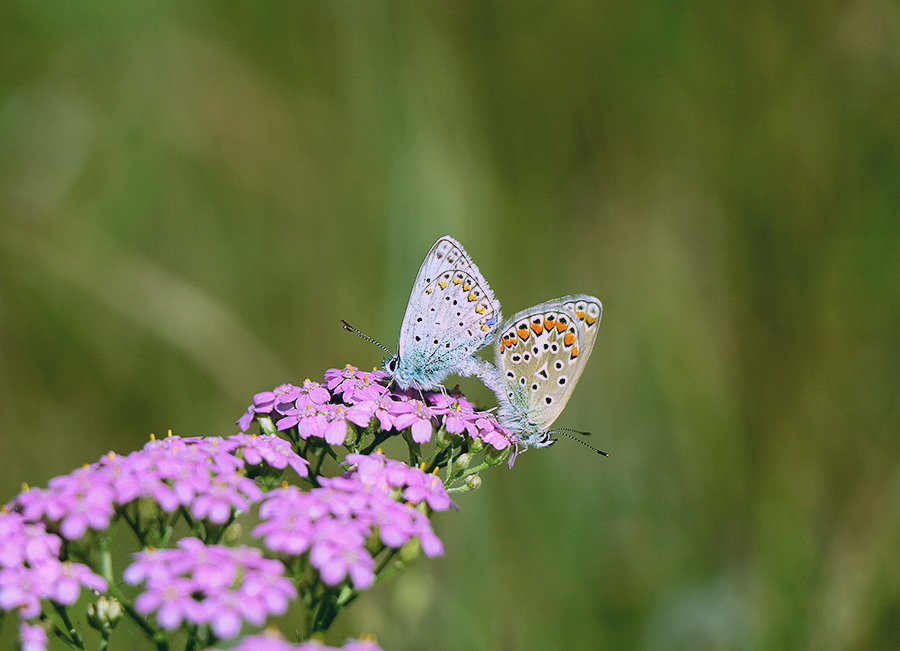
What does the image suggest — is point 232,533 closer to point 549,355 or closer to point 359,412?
point 359,412

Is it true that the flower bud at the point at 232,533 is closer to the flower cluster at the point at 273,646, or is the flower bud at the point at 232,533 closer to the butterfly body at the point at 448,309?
the flower cluster at the point at 273,646

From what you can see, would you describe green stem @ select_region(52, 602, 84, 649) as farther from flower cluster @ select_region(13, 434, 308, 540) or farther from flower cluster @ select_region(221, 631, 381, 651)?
flower cluster @ select_region(221, 631, 381, 651)

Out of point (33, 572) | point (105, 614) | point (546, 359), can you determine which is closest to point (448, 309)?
point (546, 359)

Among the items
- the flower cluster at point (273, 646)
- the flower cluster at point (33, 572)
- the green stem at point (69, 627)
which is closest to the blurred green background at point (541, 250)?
the green stem at point (69, 627)

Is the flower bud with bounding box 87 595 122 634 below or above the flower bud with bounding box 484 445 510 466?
below

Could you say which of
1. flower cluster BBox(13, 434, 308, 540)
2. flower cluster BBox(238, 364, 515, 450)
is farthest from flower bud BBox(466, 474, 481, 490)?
flower cluster BBox(13, 434, 308, 540)

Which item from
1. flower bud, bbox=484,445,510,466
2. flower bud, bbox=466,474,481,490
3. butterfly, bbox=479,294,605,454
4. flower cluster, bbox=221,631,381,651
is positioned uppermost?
butterfly, bbox=479,294,605,454

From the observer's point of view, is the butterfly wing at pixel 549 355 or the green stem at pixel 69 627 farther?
the butterfly wing at pixel 549 355
